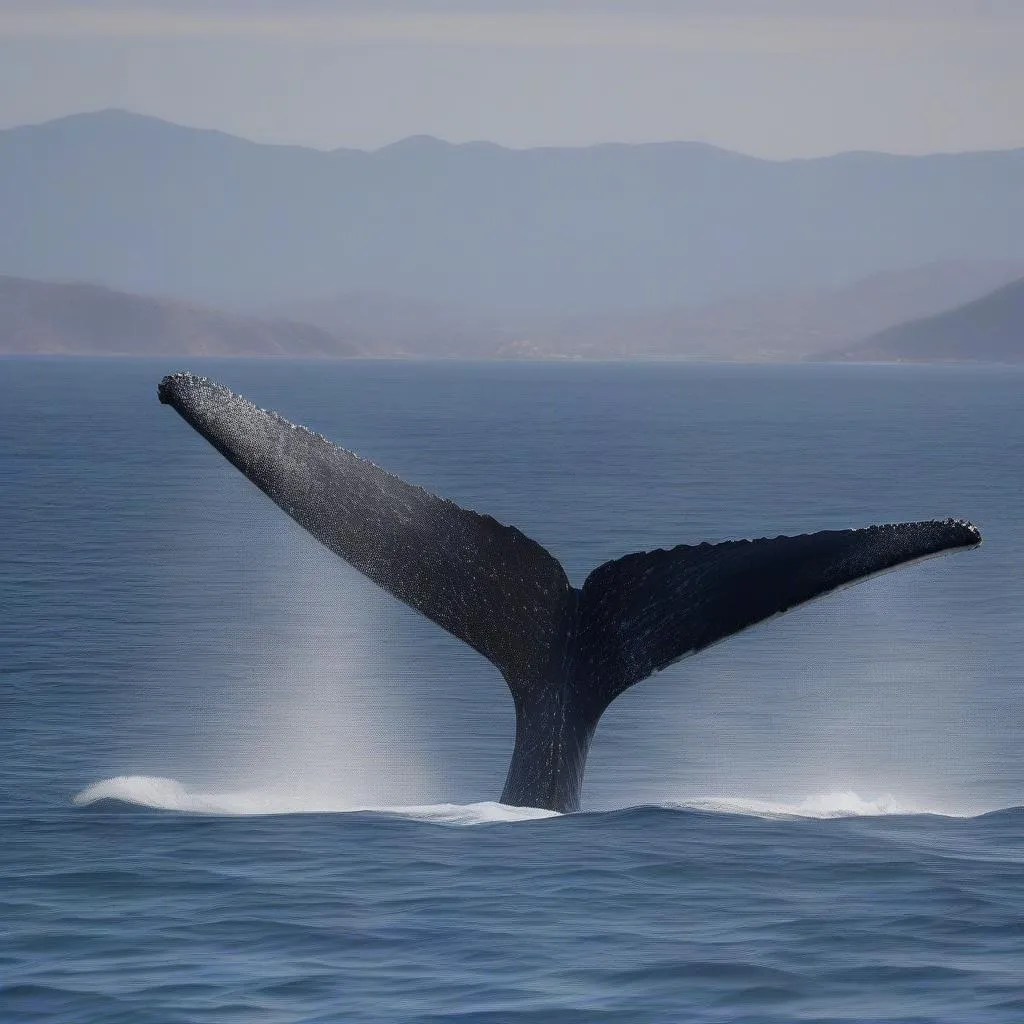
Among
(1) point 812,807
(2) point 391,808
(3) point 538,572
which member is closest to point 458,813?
(2) point 391,808

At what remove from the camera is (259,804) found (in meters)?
12.6

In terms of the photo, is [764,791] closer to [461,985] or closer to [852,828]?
[852,828]

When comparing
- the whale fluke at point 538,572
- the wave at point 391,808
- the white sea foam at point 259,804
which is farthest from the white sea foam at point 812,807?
the whale fluke at point 538,572

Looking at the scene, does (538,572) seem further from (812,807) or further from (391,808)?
(812,807)

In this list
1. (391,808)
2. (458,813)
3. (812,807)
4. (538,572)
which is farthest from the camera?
(812,807)

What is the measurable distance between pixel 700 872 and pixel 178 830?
2.90 m

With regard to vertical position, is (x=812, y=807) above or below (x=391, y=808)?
above

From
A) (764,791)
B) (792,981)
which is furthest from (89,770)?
(792,981)

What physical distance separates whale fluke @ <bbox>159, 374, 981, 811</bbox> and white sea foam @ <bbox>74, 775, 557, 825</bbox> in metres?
0.66

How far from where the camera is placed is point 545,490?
48.3m

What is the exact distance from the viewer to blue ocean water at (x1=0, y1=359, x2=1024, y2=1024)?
8703 millimetres

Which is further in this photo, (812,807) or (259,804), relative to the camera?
(812,807)

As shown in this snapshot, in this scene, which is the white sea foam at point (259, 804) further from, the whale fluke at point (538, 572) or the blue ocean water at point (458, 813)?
the whale fluke at point (538, 572)

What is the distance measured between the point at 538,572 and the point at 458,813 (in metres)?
2.06
